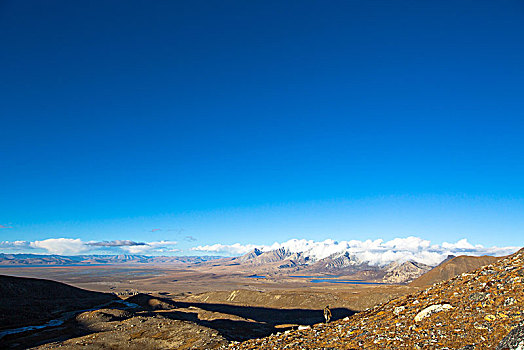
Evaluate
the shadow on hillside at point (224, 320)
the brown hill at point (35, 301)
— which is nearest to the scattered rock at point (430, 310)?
the shadow on hillside at point (224, 320)

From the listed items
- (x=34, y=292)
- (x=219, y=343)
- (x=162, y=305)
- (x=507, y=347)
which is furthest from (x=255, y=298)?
(x=507, y=347)

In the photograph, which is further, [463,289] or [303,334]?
[303,334]

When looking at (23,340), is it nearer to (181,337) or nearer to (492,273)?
(181,337)

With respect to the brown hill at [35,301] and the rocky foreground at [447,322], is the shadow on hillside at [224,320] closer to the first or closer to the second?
the brown hill at [35,301]

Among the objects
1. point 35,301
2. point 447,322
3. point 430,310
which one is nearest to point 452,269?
point 430,310

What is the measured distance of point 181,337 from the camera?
51312mm

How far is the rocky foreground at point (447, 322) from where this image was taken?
1161 centimetres

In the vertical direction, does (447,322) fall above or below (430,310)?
below

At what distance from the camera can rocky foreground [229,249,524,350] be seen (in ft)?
38.1

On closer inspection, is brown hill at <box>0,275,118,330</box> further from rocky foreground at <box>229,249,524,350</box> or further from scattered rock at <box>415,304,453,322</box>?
scattered rock at <box>415,304,453,322</box>

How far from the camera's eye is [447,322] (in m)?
13.5

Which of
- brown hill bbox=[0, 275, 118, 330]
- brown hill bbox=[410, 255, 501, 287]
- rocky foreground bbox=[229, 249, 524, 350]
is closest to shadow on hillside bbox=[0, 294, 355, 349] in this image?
brown hill bbox=[0, 275, 118, 330]

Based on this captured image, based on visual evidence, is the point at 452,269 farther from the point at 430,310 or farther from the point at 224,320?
the point at 430,310

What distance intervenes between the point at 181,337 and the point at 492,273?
48.5 metres
